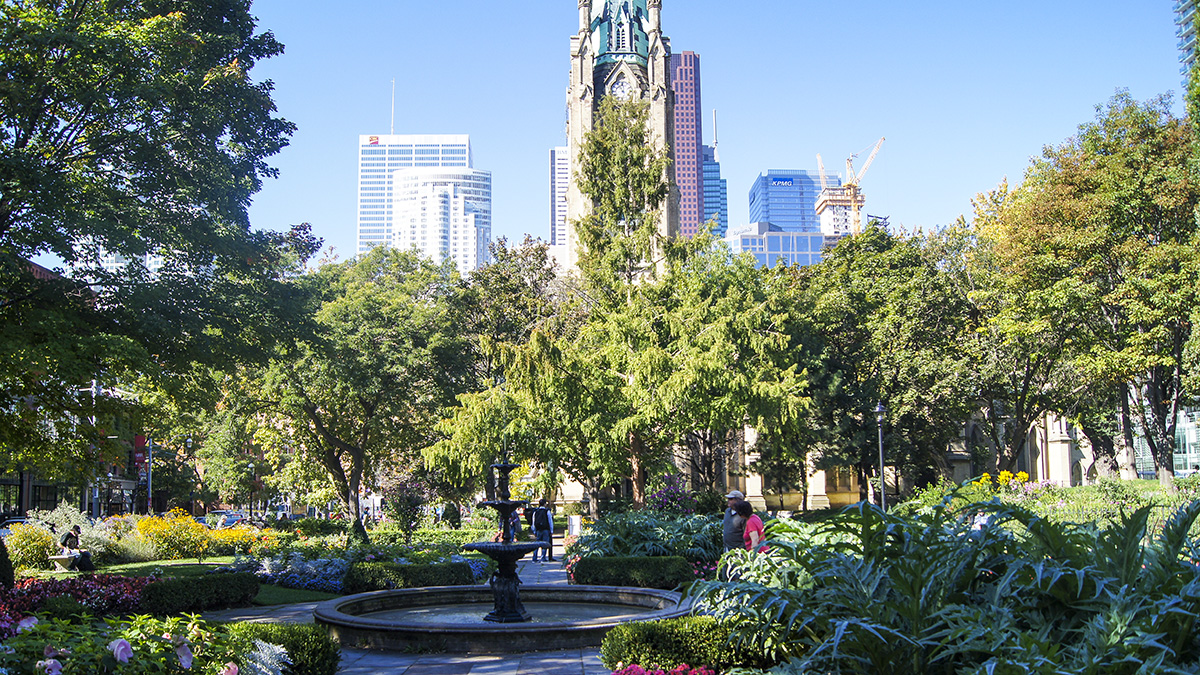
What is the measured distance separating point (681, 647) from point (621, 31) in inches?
2882

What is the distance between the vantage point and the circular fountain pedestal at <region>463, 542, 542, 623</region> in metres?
12.0

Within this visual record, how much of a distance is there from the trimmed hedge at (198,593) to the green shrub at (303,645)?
6.32 metres

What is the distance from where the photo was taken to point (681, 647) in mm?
8211

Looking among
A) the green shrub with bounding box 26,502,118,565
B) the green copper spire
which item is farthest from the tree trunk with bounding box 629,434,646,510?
the green copper spire

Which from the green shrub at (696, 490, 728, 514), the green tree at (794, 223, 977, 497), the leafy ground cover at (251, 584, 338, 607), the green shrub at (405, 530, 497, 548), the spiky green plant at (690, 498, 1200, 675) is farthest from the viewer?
the green tree at (794, 223, 977, 497)

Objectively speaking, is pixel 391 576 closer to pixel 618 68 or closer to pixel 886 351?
pixel 886 351

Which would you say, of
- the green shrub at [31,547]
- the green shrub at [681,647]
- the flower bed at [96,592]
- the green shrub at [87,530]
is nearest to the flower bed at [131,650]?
the green shrub at [681,647]

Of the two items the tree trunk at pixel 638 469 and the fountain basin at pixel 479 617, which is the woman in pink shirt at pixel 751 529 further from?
the tree trunk at pixel 638 469

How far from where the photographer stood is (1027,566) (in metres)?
6.71

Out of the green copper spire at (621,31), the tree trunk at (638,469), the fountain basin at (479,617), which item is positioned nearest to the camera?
the fountain basin at (479,617)

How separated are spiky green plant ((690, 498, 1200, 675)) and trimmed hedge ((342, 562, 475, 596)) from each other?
995cm

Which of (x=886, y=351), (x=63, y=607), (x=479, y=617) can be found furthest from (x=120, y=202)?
(x=886, y=351)

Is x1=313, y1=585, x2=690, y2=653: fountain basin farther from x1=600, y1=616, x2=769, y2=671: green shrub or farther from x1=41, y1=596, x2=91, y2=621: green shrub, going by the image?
x1=41, y1=596, x2=91, y2=621: green shrub

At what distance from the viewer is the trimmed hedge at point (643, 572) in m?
16.6
